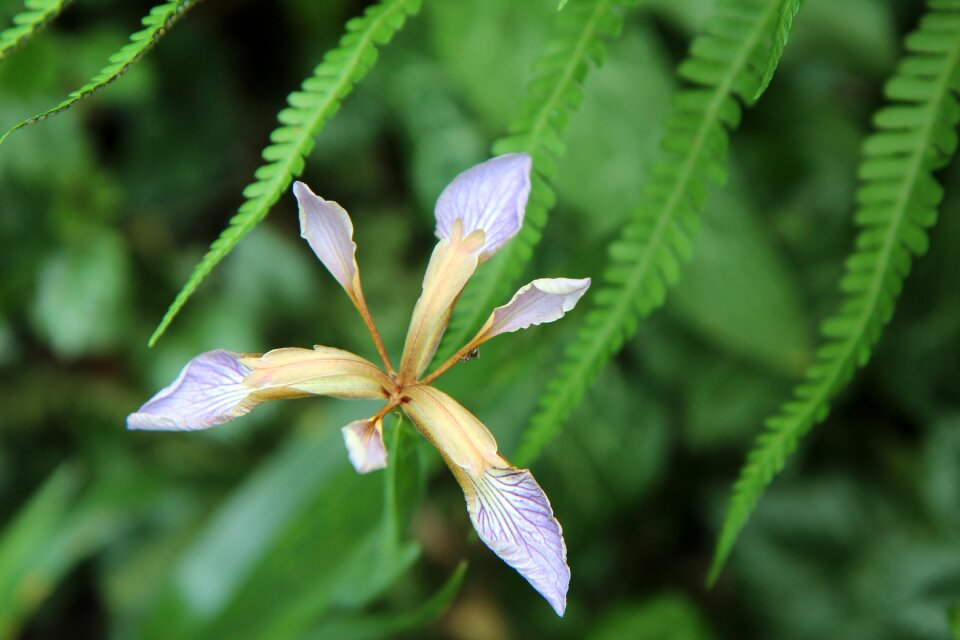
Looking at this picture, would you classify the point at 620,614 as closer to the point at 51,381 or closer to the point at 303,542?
the point at 303,542

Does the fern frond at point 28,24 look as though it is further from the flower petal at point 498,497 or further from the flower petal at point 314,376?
the flower petal at point 498,497

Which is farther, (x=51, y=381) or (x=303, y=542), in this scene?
(x=51, y=381)

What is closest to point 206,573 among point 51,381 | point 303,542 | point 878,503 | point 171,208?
point 303,542

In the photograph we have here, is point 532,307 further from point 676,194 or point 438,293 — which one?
point 676,194

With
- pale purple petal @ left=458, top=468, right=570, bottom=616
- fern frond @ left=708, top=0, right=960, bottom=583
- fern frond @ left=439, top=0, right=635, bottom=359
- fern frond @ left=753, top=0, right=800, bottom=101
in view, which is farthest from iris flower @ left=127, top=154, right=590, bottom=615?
fern frond @ left=708, top=0, right=960, bottom=583

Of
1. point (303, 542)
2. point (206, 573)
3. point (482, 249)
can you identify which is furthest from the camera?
point (206, 573)

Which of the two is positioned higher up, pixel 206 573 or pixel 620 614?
pixel 206 573
